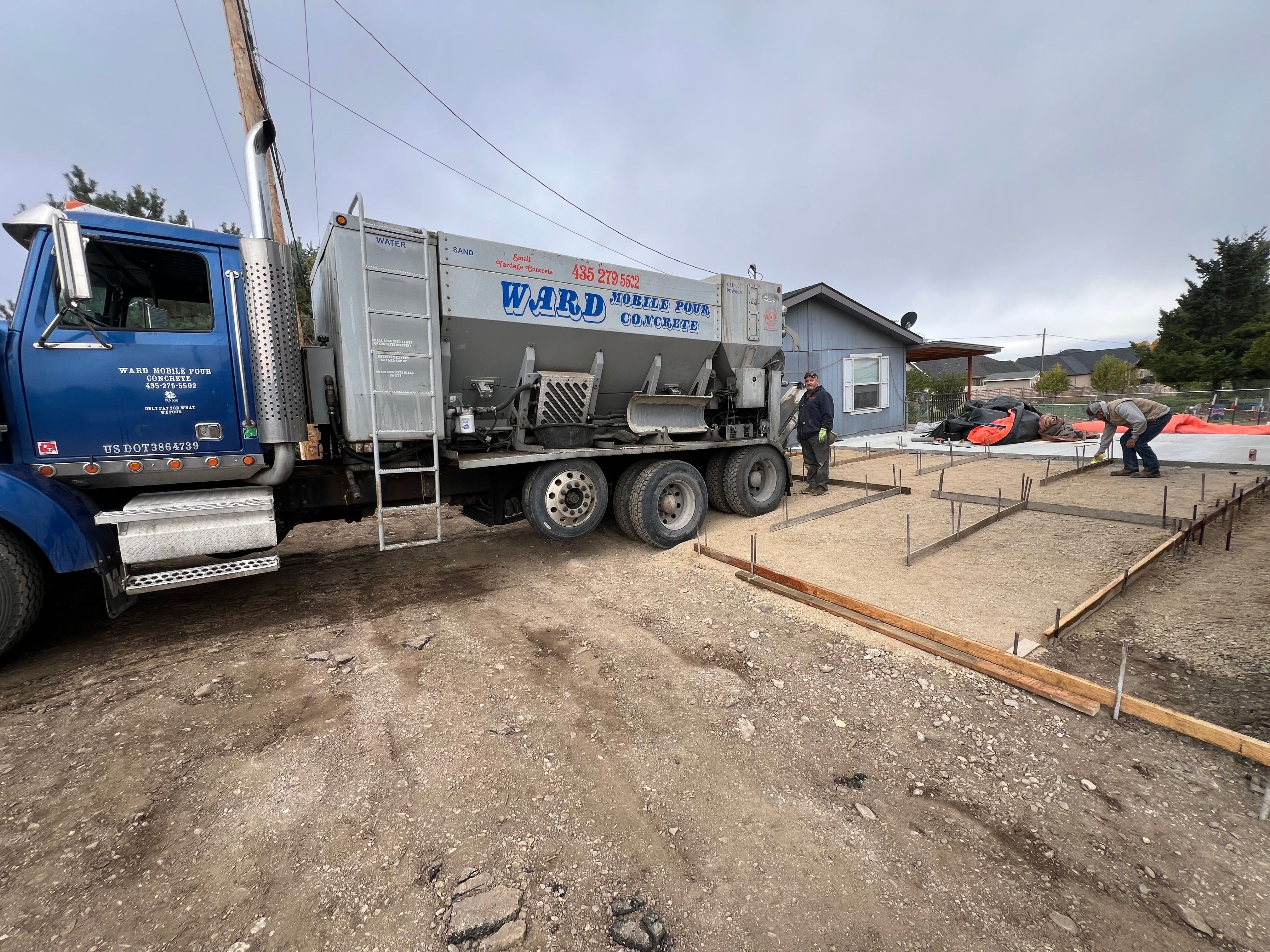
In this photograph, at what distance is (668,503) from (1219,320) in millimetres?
36905

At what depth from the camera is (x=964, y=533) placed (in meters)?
5.66

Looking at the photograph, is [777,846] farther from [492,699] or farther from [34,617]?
[34,617]

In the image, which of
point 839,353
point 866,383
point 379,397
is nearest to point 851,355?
point 839,353

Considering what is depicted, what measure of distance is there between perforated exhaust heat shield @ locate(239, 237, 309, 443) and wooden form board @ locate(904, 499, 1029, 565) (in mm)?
5418

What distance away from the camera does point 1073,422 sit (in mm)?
14828

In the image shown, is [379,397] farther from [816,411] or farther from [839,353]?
[839,353]

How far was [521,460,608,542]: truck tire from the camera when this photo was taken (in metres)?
5.21

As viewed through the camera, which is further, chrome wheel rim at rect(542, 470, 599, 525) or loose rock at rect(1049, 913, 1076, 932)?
chrome wheel rim at rect(542, 470, 599, 525)

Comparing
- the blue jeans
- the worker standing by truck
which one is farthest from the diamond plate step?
the blue jeans

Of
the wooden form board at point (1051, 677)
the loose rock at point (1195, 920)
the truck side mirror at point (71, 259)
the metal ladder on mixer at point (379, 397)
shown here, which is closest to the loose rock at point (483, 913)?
the loose rock at point (1195, 920)

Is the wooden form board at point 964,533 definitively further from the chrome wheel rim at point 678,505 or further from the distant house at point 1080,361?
the distant house at point 1080,361

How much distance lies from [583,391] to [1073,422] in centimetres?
1557

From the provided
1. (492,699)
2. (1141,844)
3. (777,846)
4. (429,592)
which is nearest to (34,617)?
(429,592)

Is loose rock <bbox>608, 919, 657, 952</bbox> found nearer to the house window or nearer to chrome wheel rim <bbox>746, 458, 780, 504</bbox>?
chrome wheel rim <bbox>746, 458, 780, 504</bbox>
